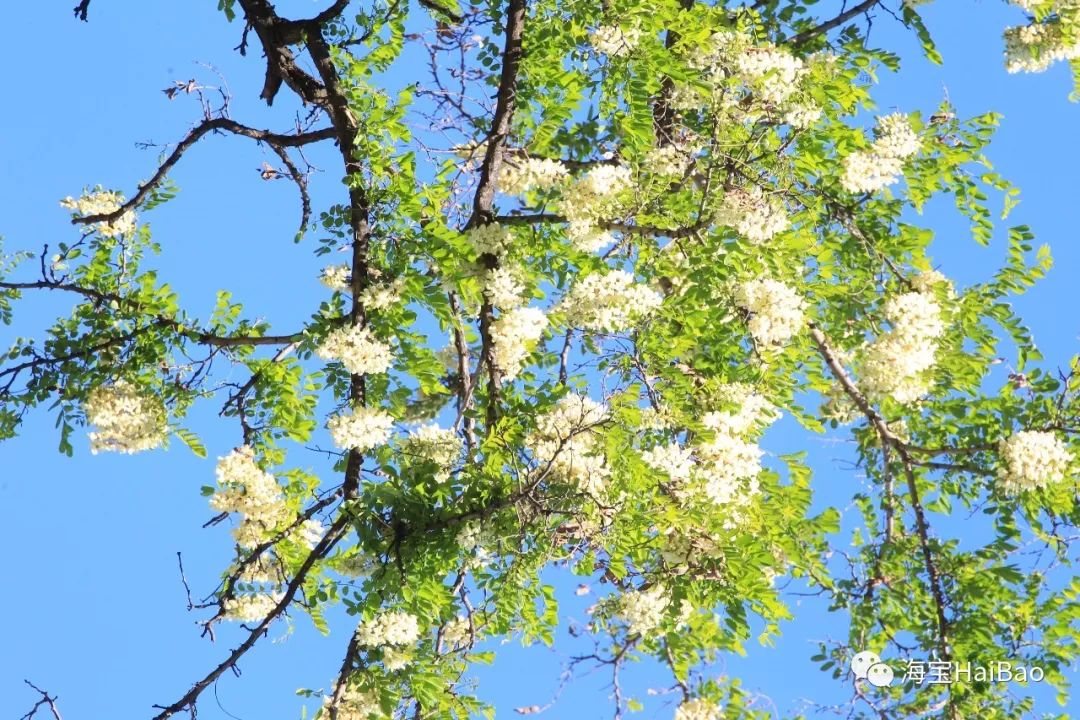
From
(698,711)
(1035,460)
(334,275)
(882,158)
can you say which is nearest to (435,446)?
(334,275)

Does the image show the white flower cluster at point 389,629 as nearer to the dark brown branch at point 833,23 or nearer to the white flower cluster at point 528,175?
the white flower cluster at point 528,175

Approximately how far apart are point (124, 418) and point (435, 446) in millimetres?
1543

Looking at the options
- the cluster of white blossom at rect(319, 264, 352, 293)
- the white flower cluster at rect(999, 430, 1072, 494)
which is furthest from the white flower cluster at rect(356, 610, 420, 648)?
the white flower cluster at rect(999, 430, 1072, 494)

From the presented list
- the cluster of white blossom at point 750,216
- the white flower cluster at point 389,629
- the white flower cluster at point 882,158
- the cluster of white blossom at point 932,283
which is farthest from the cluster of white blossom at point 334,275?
the cluster of white blossom at point 932,283

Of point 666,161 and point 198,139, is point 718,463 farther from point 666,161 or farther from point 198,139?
point 198,139

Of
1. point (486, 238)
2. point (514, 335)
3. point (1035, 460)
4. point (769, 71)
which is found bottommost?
point (1035, 460)

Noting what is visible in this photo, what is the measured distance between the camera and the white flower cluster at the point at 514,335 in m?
5.17

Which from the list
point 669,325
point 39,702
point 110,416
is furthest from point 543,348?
point 39,702

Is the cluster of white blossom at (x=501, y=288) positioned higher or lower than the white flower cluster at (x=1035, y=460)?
higher

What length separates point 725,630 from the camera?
20.2ft

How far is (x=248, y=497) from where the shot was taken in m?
5.39

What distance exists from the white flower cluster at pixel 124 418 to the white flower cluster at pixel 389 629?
1489mm

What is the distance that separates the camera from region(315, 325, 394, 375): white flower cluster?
16.5 feet

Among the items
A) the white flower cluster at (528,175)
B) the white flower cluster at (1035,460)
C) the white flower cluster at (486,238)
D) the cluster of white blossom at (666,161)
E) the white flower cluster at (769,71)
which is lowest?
the white flower cluster at (1035,460)
